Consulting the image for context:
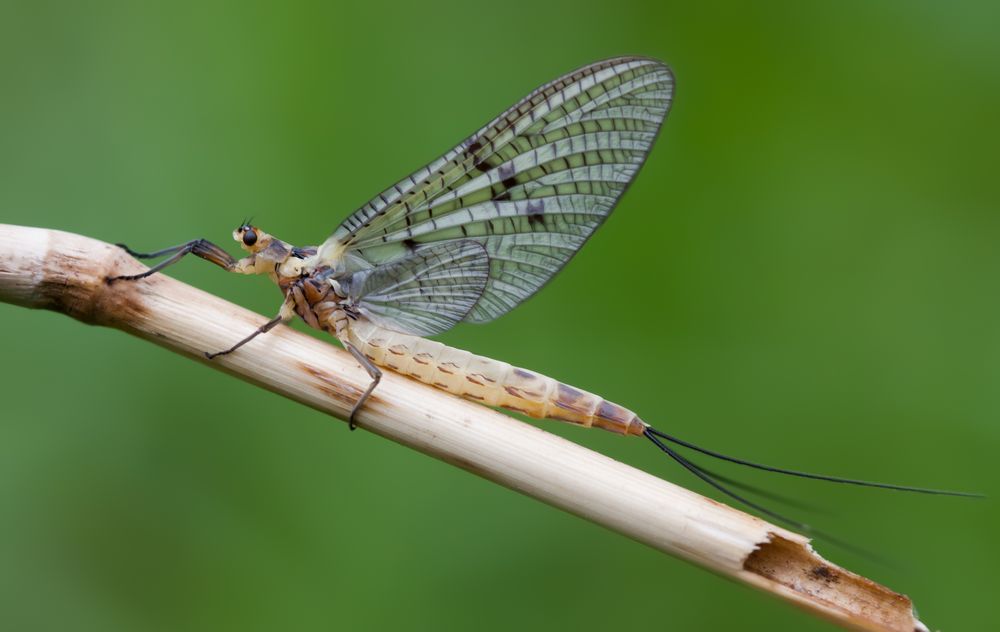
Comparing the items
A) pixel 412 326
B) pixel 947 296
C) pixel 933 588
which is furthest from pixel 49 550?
pixel 947 296

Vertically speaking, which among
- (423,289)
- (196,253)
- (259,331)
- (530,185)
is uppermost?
(530,185)

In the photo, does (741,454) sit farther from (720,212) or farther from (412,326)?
(412,326)

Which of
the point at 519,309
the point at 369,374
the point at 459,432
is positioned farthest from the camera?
the point at 519,309

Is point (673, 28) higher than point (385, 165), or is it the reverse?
point (673, 28)

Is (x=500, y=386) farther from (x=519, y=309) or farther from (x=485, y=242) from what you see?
(x=519, y=309)

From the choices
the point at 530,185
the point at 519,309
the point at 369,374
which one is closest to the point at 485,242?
the point at 530,185

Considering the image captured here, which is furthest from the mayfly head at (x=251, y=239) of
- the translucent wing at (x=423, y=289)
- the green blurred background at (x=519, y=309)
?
the green blurred background at (x=519, y=309)
